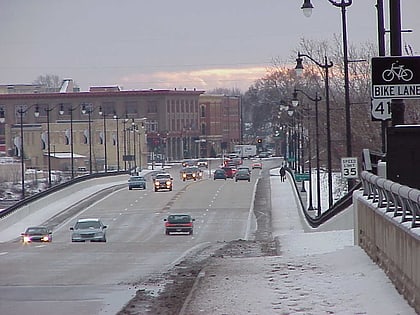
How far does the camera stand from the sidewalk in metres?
12.7

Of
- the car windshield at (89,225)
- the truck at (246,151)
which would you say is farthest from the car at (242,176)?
the truck at (246,151)

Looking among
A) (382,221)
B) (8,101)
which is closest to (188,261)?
(382,221)

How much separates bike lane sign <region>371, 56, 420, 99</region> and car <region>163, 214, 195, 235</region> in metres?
35.3

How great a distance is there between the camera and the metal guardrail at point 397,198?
1166cm

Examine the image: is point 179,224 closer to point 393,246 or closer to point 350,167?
point 350,167

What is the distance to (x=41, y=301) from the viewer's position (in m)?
16.6

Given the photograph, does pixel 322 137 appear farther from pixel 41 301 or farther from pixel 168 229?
pixel 41 301

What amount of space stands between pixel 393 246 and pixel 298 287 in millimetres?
1688

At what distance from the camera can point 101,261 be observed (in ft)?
86.5

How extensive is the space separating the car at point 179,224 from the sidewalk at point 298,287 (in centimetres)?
2895

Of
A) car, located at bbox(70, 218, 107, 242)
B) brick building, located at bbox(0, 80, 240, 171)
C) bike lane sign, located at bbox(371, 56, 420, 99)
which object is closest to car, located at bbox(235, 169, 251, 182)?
brick building, located at bbox(0, 80, 240, 171)

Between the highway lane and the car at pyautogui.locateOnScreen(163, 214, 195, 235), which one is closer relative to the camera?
the highway lane

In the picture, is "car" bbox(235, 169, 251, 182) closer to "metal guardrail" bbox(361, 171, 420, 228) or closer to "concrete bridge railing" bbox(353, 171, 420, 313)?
"concrete bridge railing" bbox(353, 171, 420, 313)

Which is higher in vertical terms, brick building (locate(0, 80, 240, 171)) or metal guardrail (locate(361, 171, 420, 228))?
brick building (locate(0, 80, 240, 171))
